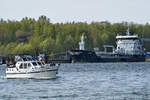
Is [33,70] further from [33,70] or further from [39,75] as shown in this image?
[39,75]

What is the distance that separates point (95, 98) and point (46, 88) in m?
11.5

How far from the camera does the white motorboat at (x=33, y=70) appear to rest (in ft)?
249

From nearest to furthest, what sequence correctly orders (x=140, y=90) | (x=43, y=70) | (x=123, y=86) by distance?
(x=140, y=90) → (x=123, y=86) → (x=43, y=70)

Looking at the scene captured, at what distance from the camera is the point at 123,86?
64688mm

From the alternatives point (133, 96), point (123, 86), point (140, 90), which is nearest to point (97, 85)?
point (123, 86)

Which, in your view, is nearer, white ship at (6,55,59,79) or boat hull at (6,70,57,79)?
white ship at (6,55,59,79)

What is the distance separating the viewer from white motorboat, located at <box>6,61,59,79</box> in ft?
249

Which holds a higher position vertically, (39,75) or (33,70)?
(33,70)

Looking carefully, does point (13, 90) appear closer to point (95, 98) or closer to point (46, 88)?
point (46, 88)

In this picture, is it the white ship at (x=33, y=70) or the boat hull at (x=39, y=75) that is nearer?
the white ship at (x=33, y=70)

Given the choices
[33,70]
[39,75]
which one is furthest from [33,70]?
[39,75]

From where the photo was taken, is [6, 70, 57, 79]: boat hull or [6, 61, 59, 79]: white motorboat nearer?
[6, 61, 59, 79]: white motorboat

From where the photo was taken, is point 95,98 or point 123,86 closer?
point 95,98

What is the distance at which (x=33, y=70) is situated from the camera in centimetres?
7600
